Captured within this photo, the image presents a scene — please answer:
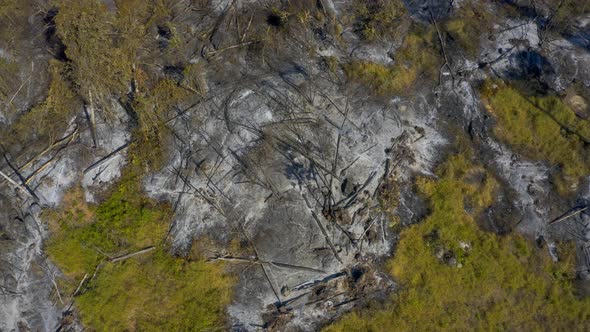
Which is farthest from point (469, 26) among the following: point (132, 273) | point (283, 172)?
point (132, 273)

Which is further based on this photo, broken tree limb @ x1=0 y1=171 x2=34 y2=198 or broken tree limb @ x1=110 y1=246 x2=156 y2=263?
broken tree limb @ x1=0 y1=171 x2=34 y2=198

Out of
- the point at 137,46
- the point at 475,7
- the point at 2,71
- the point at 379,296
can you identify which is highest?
the point at 2,71

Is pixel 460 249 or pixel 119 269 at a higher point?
pixel 119 269

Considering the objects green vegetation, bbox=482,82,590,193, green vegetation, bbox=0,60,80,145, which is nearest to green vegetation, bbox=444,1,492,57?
green vegetation, bbox=482,82,590,193

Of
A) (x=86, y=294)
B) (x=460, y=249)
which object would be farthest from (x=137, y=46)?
(x=460, y=249)

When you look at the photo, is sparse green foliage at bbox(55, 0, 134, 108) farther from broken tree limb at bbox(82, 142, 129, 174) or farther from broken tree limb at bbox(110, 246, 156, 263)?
broken tree limb at bbox(110, 246, 156, 263)

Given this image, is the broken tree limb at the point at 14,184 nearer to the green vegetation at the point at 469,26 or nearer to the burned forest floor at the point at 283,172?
the burned forest floor at the point at 283,172

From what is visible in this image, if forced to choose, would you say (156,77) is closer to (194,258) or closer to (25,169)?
(25,169)
